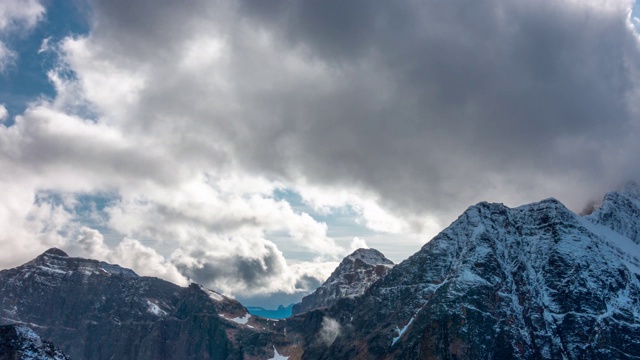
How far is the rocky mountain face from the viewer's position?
498 feet

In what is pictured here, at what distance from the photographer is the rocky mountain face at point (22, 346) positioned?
151750 millimetres

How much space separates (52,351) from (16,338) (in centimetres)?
1077

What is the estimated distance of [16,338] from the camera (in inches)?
6107

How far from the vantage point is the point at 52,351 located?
160m

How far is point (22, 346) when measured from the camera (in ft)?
506
